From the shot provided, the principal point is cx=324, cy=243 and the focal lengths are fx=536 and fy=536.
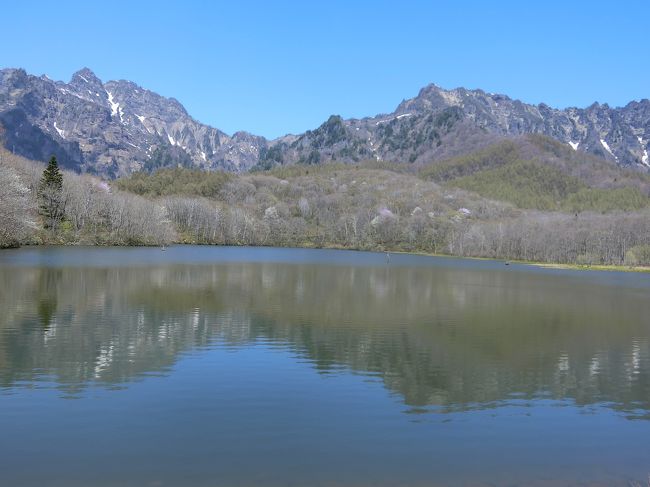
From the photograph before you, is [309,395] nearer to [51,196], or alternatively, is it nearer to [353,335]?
[353,335]

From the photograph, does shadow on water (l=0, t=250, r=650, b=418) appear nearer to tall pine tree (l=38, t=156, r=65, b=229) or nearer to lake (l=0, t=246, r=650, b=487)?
lake (l=0, t=246, r=650, b=487)

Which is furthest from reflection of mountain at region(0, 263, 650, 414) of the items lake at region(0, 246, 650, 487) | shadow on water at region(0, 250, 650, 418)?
lake at region(0, 246, 650, 487)

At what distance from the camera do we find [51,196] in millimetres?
180750

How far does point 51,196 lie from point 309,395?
179m

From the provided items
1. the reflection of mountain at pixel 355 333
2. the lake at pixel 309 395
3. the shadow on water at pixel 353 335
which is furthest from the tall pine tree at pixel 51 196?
the lake at pixel 309 395

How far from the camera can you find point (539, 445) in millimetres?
22703

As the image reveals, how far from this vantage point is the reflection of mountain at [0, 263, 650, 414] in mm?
31656

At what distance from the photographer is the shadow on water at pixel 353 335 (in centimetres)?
3097

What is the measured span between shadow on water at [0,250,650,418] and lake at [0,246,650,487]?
239mm

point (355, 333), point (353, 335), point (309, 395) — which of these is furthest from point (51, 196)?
point (309, 395)

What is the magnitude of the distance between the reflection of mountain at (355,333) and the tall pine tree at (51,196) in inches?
4481

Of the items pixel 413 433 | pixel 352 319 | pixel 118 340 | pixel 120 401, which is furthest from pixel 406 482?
pixel 352 319

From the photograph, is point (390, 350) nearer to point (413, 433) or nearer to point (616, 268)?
point (413, 433)

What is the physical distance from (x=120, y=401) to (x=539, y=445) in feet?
62.9
